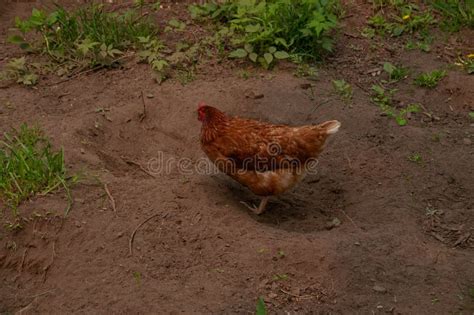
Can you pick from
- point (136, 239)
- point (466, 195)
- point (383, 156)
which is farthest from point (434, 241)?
point (136, 239)

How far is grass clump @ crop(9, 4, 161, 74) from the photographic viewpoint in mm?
6898

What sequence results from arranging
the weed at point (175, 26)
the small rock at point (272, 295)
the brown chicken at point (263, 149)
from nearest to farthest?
the small rock at point (272, 295), the brown chicken at point (263, 149), the weed at point (175, 26)

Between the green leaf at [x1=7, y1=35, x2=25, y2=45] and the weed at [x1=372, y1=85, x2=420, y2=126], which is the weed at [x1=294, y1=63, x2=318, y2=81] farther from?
the green leaf at [x1=7, y1=35, x2=25, y2=45]

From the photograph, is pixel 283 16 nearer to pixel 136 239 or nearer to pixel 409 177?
pixel 409 177

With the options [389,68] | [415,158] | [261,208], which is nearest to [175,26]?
[389,68]

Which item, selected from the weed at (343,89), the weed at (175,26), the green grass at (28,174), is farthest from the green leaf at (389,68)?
the green grass at (28,174)

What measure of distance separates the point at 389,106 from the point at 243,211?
7.15ft

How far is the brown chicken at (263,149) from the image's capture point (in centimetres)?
518

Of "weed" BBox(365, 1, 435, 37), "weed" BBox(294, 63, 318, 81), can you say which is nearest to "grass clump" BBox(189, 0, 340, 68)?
"weed" BBox(294, 63, 318, 81)

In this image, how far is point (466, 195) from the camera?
5480mm

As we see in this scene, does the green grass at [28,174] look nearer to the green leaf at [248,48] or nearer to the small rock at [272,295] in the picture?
the small rock at [272,295]

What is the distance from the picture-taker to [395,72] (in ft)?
23.1

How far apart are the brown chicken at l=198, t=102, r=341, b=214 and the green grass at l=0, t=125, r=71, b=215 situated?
1.22 metres

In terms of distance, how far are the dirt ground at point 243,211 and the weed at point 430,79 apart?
0.35 feet
